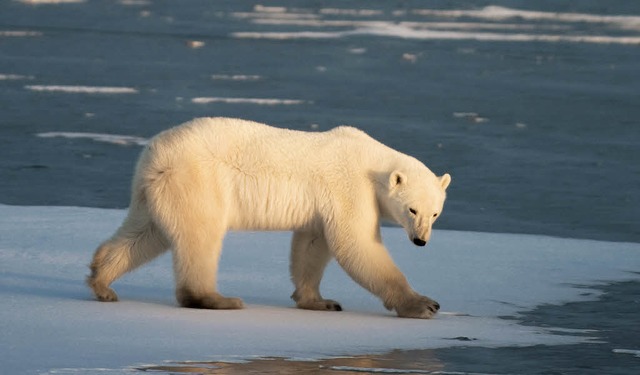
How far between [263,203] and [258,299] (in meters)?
0.51

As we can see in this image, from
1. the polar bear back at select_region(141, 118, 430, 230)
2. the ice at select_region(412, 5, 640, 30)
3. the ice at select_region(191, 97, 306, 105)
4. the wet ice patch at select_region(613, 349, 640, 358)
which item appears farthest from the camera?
the ice at select_region(412, 5, 640, 30)

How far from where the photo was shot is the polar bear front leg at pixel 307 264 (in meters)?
6.24

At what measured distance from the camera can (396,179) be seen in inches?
240

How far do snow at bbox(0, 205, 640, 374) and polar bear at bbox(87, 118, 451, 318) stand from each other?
152 millimetres

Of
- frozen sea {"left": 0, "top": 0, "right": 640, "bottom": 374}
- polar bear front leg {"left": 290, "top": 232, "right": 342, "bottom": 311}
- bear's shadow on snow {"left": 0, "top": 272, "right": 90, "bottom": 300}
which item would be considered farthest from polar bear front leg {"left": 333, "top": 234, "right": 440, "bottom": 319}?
bear's shadow on snow {"left": 0, "top": 272, "right": 90, "bottom": 300}

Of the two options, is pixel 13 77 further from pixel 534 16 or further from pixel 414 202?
pixel 534 16

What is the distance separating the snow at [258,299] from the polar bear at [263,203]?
0.15m

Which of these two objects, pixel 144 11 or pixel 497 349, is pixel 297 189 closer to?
pixel 497 349

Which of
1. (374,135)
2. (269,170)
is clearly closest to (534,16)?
(374,135)

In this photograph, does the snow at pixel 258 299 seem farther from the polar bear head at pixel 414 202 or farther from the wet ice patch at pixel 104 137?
the wet ice patch at pixel 104 137

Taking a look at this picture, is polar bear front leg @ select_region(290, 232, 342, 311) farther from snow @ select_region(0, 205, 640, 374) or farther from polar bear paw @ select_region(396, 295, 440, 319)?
polar bear paw @ select_region(396, 295, 440, 319)

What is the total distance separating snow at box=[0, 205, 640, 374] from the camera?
4.96 meters

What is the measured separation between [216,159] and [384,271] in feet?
2.87

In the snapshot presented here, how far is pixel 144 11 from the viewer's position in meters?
23.7
